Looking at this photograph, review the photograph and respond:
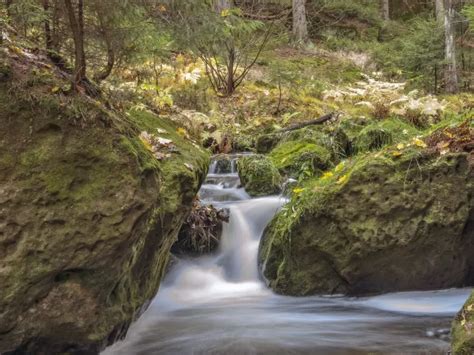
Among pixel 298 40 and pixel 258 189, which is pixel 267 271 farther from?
pixel 298 40

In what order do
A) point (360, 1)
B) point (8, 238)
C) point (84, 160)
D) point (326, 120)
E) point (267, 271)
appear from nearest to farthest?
1. point (8, 238)
2. point (84, 160)
3. point (267, 271)
4. point (326, 120)
5. point (360, 1)

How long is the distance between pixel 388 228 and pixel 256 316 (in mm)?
1555

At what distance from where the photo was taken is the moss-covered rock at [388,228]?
16.6ft

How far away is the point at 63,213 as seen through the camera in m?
3.24

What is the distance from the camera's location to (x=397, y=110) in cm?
996

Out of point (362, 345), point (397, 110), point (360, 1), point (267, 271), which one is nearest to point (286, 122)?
point (397, 110)

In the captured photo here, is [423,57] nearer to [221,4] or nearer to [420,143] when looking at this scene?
[221,4]

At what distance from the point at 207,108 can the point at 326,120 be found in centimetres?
286

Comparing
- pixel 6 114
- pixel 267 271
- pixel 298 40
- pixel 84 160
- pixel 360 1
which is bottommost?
pixel 267 271

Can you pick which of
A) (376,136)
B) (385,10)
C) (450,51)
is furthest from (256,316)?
(385,10)

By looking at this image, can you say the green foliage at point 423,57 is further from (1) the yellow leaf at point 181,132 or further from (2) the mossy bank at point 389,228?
(1) the yellow leaf at point 181,132

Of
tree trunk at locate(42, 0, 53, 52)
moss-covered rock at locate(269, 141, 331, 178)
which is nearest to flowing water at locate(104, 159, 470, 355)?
moss-covered rock at locate(269, 141, 331, 178)

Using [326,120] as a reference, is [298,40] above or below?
above

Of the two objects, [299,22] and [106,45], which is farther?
[299,22]
